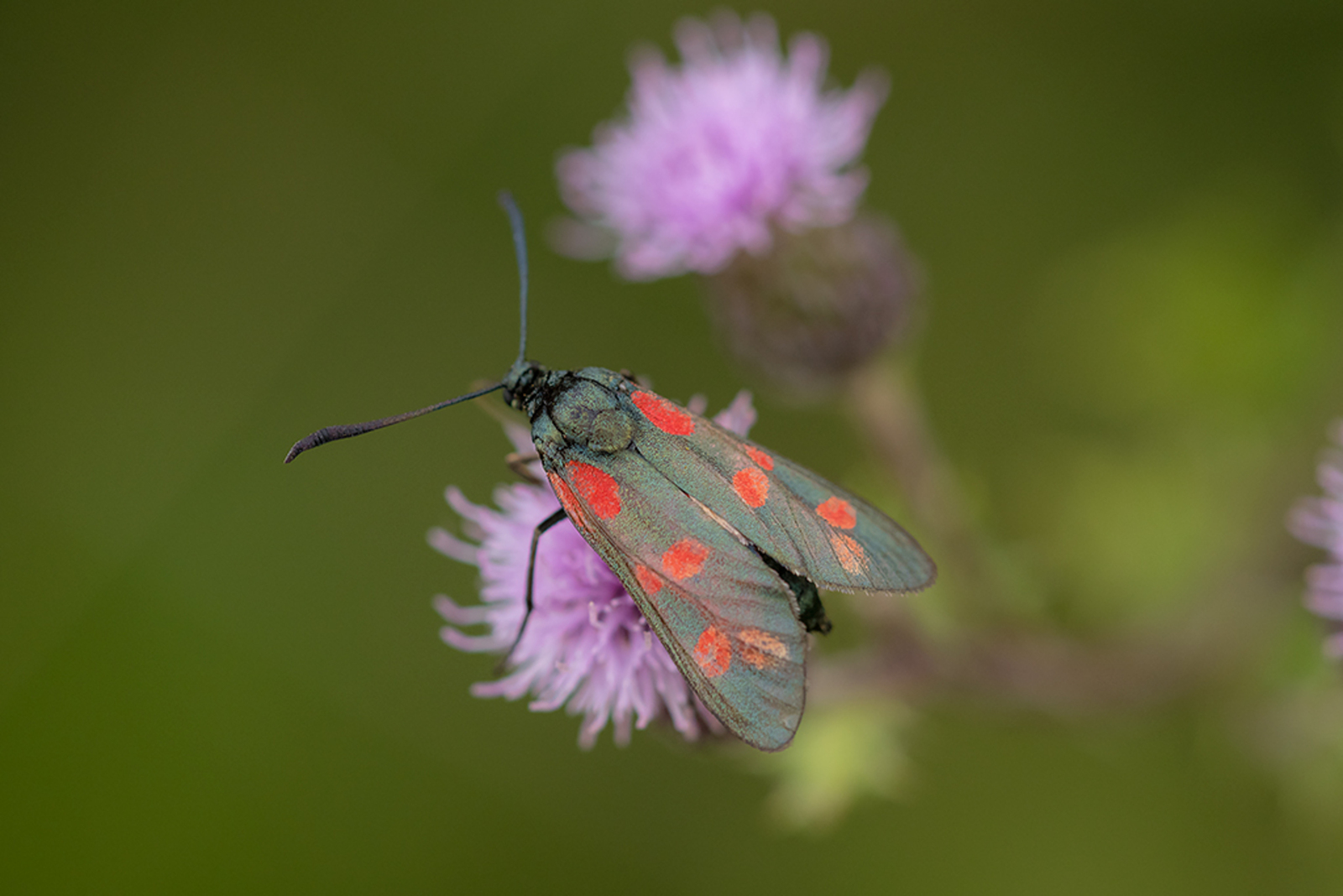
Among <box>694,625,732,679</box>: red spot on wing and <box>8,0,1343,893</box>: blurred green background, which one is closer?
Answer: <box>694,625,732,679</box>: red spot on wing

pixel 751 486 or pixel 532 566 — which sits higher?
pixel 751 486

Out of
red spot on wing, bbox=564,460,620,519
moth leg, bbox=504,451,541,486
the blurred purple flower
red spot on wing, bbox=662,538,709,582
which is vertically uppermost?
the blurred purple flower

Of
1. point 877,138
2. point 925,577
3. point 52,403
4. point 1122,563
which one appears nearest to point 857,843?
point 1122,563

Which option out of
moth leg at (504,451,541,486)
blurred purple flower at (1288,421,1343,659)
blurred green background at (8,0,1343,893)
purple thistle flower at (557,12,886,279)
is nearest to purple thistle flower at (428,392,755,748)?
moth leg at (504,451,541,486)

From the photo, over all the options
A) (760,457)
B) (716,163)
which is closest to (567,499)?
(760,457)

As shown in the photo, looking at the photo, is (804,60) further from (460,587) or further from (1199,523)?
(460,587)

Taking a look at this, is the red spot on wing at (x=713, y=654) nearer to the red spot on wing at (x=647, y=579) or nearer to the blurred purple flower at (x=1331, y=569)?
the red spot on wing at (x=647, y=579)

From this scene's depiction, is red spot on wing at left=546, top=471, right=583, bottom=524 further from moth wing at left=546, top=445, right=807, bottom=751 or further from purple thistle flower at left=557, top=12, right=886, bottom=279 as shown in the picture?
purple thistle flower at left=557, top=12, right=886, bottom=279

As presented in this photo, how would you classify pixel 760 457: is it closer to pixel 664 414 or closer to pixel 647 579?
pixel 664 414
